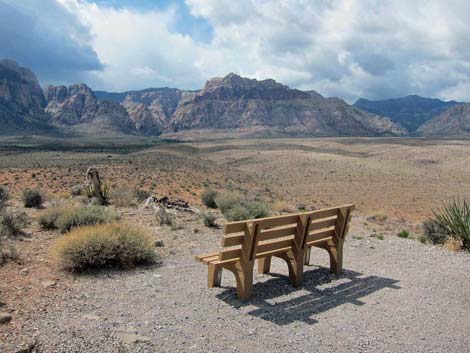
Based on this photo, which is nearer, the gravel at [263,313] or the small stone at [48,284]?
the gravel at [263,313]

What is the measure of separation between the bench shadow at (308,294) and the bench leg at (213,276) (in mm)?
168

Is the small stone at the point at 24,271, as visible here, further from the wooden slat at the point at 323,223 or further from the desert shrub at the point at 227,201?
the desert shrub at the point at 227,201

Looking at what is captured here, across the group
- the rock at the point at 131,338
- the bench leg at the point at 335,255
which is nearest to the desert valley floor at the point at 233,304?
the rock at the point at 131,338

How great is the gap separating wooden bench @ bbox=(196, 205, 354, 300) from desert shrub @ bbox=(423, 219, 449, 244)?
392 centimetres

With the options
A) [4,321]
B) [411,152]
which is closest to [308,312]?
[4,321]

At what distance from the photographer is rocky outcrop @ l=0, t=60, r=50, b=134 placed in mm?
141125

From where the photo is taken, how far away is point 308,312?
18.2ft

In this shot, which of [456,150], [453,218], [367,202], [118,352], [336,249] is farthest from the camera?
[456,150]

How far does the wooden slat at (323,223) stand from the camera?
22.1ft

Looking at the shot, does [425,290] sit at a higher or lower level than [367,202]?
higher

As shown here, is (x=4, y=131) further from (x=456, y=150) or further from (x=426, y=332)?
(x=426, y=332)

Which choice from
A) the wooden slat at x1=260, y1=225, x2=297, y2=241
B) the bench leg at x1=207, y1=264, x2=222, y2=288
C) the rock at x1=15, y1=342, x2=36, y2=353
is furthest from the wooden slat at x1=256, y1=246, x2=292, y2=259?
the rock at x1=15, y1=342, x2=36, y2=353

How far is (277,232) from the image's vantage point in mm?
6184

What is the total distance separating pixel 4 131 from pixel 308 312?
141 metres
